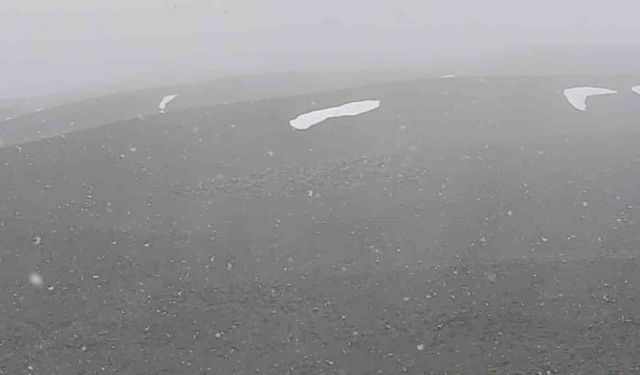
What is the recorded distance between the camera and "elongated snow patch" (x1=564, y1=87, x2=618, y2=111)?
17062 mm

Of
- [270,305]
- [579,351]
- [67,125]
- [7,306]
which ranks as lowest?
[579,351]

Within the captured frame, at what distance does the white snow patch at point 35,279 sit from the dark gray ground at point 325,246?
13 cm

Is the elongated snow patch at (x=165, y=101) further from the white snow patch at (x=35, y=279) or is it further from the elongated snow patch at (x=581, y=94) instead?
the elongated snow patch at (x=581, y=94)

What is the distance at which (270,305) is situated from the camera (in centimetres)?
918

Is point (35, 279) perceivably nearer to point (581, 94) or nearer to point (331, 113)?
point (331, 113)

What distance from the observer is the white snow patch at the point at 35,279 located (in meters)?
9.41


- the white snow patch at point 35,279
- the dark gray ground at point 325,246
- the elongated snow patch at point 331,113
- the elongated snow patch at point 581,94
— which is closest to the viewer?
the dark gray ground at point 325,246

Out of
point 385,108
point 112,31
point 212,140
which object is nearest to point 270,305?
point 212,140

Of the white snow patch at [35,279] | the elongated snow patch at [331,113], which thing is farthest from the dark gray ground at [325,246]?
the elongated snow patch at [331,113]

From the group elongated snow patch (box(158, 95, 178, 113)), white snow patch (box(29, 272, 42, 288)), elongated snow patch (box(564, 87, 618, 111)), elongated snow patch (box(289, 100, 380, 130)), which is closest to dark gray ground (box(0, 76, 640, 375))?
white snow patch (box(29, 272, 42, 288))

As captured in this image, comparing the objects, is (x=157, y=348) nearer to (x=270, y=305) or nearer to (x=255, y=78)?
(x=270, y=305)

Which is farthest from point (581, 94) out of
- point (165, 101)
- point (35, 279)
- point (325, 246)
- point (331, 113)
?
point (35, 279)

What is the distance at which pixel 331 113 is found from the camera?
53.0 feet

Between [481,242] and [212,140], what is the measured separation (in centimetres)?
736
